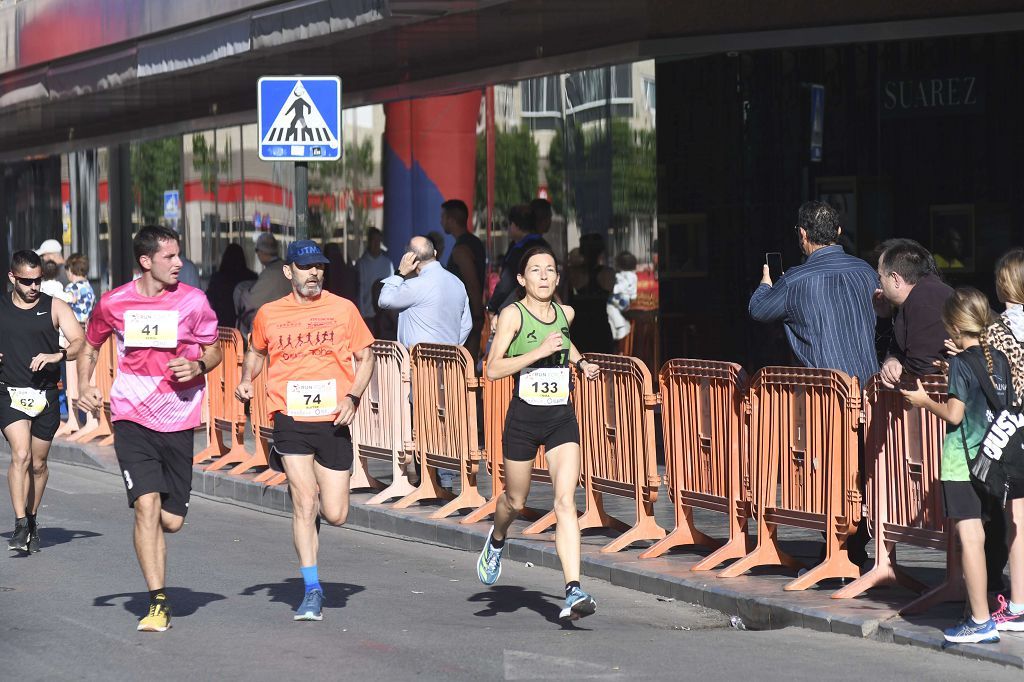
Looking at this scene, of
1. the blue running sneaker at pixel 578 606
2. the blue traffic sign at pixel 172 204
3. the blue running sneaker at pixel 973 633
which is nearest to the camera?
the blue running sneaker at pixel 973 633

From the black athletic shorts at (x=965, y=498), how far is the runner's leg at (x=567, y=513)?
5.56ft

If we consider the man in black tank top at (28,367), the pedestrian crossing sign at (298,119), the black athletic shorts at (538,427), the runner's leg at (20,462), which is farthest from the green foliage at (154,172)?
the black athletic shorts at (538,427)

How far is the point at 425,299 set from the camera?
1315 centimetres

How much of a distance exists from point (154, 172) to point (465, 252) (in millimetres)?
12475

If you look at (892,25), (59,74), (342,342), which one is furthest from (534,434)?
(59,74)

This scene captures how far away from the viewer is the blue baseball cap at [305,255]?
871 cm

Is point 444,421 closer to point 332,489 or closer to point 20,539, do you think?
point 20,539

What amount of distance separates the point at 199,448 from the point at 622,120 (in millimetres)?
4851

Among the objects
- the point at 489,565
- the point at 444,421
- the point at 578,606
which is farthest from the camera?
the point at 444,421

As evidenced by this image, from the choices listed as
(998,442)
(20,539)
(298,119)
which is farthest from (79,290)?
(998,442)

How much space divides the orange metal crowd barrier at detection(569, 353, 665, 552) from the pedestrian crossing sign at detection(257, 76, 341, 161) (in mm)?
3572

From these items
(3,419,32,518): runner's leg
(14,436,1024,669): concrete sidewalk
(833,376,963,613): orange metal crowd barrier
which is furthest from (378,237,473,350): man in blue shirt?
(833,376,963,613): orange metal crowd barrier

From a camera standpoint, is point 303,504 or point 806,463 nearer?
point 303,504

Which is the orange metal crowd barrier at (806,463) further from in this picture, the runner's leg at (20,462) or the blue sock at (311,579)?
the runner's leg at (20,462)
